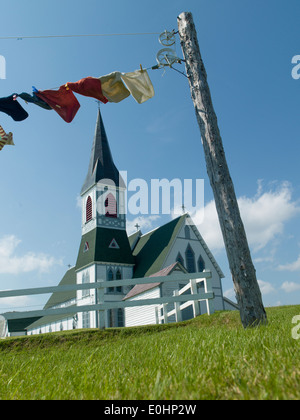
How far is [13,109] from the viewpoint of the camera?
29.5 ft

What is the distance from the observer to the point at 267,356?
3111 mm

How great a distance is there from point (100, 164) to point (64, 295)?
15564mm

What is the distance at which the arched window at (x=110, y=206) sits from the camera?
37.7 metres

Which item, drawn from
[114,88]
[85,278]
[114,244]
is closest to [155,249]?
[114,244]

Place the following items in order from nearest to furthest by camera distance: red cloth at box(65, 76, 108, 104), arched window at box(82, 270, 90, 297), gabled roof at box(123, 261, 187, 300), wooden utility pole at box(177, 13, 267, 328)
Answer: wooden utility pole at box(177, 13, 267, 328)
red cloth at box(65, 76, 108, 104)
gabled roof at box(123, 261, 187, 300)
arched window at box(82, 270, 90, 297)

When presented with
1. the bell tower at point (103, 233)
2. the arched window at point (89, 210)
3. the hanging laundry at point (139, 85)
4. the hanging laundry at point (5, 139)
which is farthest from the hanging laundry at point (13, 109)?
the arched window at point (89, 210)

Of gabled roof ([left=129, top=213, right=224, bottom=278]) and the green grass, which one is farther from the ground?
gabled roof ([left=129, top=213, right=224, bottom=278])

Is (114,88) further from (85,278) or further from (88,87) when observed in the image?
(85,278)

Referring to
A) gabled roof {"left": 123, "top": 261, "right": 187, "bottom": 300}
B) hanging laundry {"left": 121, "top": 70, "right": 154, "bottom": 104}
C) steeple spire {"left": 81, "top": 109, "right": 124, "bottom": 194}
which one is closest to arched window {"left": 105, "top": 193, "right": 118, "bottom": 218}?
steeple spire {"left": 81, "top": 109, "right": 124, "bottom": 194}

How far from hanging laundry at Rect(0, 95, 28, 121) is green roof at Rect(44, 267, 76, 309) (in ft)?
103

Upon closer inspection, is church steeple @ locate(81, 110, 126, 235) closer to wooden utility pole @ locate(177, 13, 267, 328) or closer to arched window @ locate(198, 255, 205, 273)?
arched window @ locate(198, 255, 205, 273)

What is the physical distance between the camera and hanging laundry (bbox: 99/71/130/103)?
898 cm
